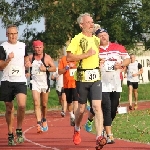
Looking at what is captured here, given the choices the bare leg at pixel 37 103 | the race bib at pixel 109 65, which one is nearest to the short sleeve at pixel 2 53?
the race bib at pixel 109 65

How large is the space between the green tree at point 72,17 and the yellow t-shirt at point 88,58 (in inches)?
1507

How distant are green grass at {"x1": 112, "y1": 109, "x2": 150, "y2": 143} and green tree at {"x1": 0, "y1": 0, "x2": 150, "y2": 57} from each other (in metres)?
30.6

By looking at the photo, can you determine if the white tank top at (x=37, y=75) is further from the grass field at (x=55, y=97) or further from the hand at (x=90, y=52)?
the grass field at (x=55, y=97)

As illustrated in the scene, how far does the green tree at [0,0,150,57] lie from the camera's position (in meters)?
50.0

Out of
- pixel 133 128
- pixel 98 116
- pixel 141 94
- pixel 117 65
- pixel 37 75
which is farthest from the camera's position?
pixel 141 94

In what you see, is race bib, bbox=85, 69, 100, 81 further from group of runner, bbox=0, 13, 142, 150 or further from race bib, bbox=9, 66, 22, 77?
race bib, bbox=9, 66, 22, 77

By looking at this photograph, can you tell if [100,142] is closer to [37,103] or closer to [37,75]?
[37,103]

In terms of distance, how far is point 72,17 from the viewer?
170 feet

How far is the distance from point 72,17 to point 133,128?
36.1 metres

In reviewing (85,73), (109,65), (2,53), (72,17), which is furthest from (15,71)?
(72,17)

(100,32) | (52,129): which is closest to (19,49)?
(100,32)

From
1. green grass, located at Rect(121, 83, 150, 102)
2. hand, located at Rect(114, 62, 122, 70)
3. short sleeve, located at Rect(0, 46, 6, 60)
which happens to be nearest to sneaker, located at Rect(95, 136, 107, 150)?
hand, located at Rect(114, 62, 122, 70)

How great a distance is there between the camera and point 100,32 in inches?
485

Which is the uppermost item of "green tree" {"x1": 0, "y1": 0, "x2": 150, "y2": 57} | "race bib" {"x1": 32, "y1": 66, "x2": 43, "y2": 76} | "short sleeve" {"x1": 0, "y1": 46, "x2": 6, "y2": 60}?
"green tree" {"x1": 0, "y1": 0, "x2": 150, "y2": 57}
